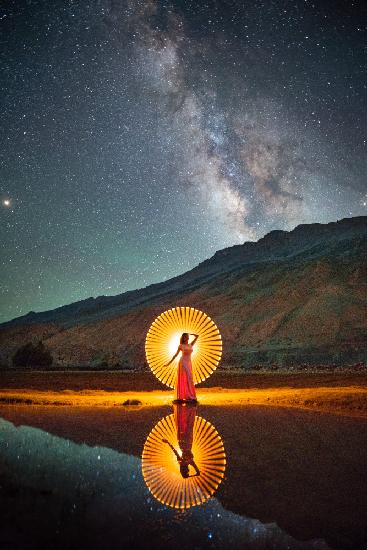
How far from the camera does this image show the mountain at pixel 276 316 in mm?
50812

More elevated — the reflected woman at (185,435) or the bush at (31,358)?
the bush at (31,358)

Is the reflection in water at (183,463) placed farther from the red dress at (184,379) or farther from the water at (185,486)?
the red dress at (184,379)

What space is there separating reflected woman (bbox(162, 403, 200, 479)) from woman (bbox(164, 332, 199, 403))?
16.9 inches

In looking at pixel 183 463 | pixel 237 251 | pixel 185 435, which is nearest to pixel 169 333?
pixel 185 435

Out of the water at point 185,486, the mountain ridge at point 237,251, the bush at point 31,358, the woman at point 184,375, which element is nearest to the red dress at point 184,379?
the woman at point 184,375

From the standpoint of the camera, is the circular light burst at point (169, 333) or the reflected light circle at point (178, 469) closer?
the reflected light circle at point (178, 469)

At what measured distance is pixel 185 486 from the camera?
4371 millimetres

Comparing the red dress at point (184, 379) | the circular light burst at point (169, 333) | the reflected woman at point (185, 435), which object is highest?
the circular light burst at point (169, 333)

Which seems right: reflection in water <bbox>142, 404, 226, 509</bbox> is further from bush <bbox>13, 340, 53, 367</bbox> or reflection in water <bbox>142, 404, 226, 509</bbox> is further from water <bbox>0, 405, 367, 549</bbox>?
bush <bbox>13, 340, 53, 367</bbox>

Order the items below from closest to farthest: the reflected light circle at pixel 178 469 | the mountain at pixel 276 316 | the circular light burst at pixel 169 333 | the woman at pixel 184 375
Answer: the reflected light circle at pixel 178 469 → the woman at pixel 184 375 → the circular light burst at pixel 169 333 → the mountain at pixel 276 316

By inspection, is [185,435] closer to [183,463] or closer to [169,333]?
[183,463]

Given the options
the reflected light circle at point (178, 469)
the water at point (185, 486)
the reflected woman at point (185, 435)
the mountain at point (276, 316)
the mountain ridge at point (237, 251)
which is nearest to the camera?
the water at point (185, 486)

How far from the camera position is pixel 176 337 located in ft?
44.5

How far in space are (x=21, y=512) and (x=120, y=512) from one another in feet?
2.32
